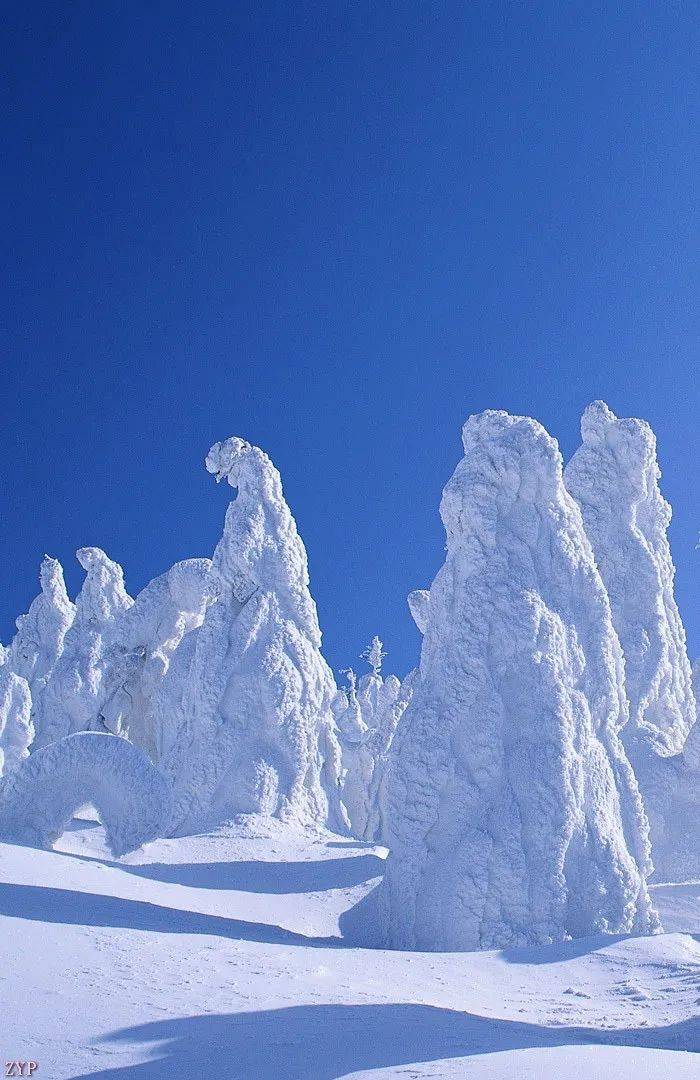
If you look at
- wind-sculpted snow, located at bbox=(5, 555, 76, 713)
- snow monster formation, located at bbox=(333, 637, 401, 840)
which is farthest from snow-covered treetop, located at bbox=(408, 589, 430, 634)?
wind-sculpted snow, located at bbox=(5, 555, 76, 713)

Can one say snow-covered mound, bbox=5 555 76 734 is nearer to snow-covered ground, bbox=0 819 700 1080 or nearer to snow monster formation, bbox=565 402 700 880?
snow monster formation, bbox=565 402 700 880

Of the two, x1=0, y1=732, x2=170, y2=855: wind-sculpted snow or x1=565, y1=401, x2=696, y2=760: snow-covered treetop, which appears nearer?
x1=0, y1=732, x2=170, y2=855: wind-sculpted snow

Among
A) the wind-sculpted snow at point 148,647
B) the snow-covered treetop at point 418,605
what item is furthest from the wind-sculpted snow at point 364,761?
the wind-sculpted snow at point 148,647

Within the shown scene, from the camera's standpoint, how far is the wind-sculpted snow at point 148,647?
31.7 meters

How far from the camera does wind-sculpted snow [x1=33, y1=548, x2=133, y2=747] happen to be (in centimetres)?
Result: 3969

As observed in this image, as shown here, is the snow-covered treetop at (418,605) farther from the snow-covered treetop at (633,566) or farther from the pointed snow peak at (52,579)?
the pointed snow peak at (52,579)

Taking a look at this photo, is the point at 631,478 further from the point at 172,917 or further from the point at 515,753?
the point at 172,917

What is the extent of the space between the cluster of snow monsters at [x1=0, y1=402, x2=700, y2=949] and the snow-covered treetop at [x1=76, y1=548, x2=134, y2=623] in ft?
35.2

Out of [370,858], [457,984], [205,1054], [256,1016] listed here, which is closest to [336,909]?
[370,858]

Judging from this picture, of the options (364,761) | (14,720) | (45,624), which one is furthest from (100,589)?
(364,761)

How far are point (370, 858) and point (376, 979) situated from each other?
33.7 ft

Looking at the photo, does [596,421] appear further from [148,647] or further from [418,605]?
[148,647]

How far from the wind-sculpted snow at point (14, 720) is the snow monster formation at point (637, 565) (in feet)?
89.4

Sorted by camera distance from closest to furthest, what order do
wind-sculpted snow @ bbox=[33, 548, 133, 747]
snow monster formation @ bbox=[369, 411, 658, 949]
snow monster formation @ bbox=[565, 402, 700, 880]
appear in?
snow monster formation @ bbox=[369, 411, 658, 949], snow monster formation @ bbox=[565, 402, 700, 880], wind-sculpted snow @ bbox=[33, 548, 133, 747]
